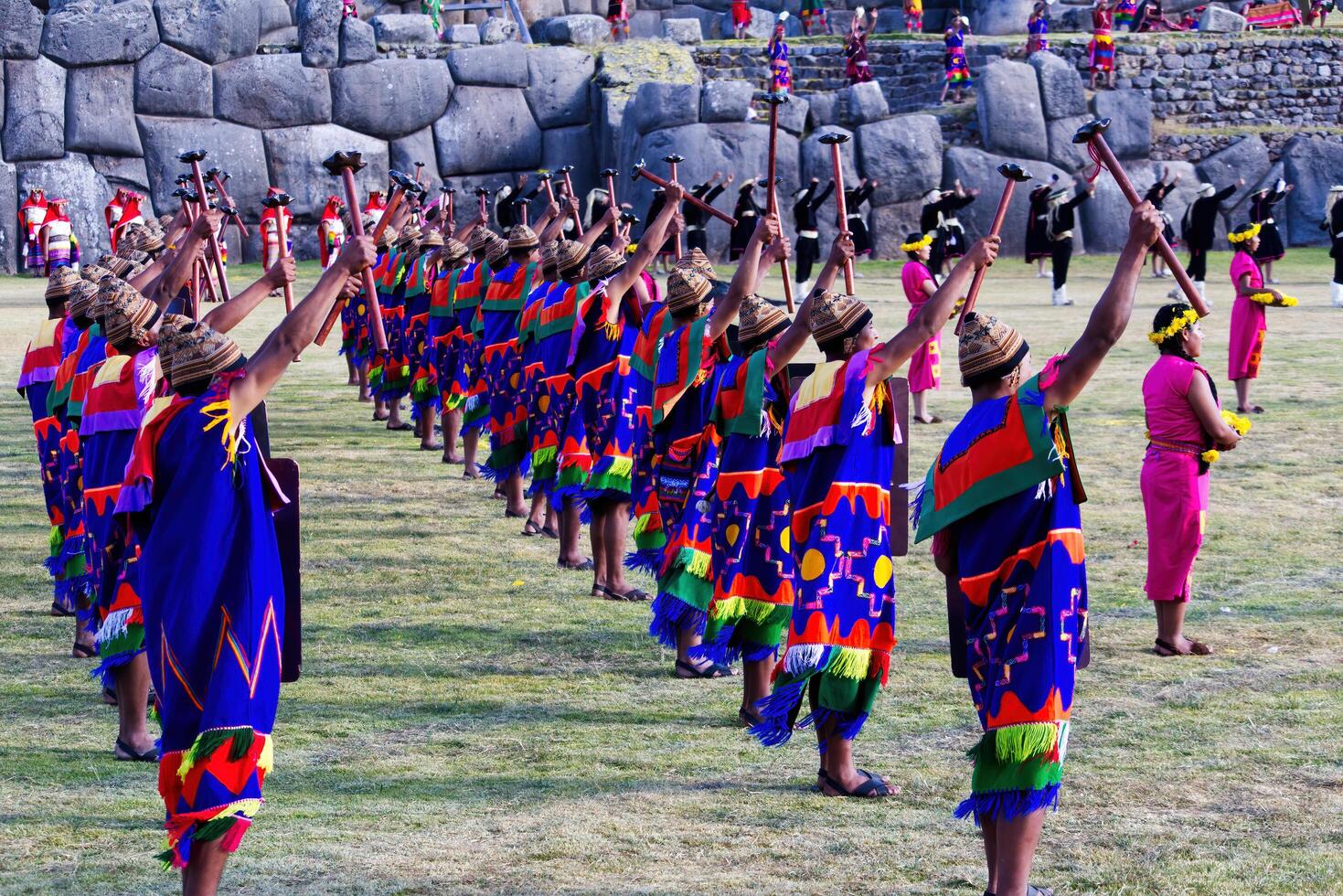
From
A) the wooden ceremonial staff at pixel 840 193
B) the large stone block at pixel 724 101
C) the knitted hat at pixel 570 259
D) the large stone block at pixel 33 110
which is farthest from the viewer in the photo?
the large stone block at pixel 33 110

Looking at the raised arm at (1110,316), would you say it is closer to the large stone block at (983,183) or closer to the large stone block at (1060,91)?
the large stone block at (983,183)

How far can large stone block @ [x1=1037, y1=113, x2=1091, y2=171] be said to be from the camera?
34.2m

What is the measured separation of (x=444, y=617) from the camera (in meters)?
9.23

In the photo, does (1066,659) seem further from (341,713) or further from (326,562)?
(326,562)

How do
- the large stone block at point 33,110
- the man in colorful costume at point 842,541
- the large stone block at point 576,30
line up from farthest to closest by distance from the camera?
the large stone block at point 576,30 < the large stone block at point 33,110 < the man in colorful costume at point 842,541

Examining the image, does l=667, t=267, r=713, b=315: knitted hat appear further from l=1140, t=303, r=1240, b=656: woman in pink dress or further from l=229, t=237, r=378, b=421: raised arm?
l=229, t=237, r=378, b=421: raised arm

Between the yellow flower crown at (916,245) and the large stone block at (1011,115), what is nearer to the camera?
the yellow flower crown at (916,245)

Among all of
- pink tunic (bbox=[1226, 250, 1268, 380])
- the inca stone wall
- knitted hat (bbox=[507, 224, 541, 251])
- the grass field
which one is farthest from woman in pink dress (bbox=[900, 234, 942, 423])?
the inca stone wall

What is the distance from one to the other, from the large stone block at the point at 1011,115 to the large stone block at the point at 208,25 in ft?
44.0

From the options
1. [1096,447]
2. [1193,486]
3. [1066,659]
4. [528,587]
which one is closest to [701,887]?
[1066,659]

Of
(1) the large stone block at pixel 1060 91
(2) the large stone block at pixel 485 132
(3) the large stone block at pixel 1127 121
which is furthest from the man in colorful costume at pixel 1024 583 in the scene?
(2) the large stone block at pixel 485 132

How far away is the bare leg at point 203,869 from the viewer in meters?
4.87

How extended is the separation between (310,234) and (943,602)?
91.8ft

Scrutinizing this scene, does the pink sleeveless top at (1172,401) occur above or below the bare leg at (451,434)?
above
